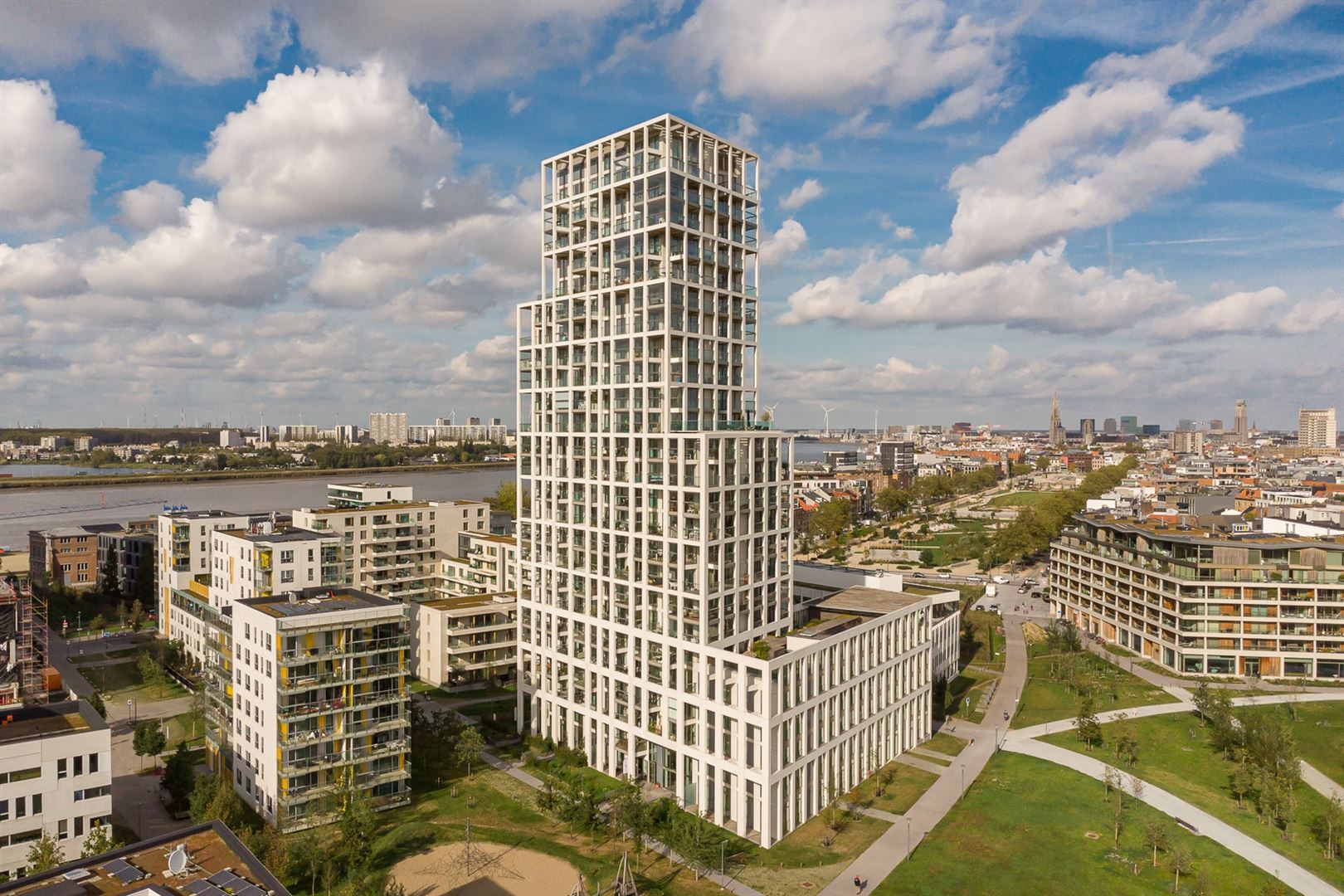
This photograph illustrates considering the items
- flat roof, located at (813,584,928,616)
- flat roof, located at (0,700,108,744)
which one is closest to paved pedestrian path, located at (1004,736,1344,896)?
flat roof, located at (813,584,928,616)

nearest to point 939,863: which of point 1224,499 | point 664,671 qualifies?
point 664,671

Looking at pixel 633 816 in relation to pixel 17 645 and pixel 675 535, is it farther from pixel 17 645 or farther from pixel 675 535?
pixel 17 645

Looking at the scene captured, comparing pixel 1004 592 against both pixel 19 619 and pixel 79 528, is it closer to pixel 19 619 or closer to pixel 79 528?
pixel 19 619

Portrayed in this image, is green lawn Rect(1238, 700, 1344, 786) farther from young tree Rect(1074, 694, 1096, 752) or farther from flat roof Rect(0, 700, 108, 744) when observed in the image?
flat roof Rect(0, 700, 108, 744)

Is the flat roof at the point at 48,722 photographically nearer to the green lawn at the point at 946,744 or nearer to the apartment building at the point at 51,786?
the apartment building at the point at 51,786

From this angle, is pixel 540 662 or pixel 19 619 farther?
pixel 540 662
